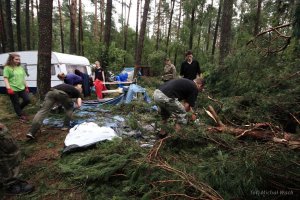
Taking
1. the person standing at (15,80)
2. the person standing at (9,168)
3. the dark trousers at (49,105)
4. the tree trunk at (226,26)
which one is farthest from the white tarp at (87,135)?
the tree trunk at (226,26)

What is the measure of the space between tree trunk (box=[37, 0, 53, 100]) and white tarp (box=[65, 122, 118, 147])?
9.10ft

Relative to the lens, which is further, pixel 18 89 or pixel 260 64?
pixel 18 89

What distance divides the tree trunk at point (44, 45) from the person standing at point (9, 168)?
12.3 feet

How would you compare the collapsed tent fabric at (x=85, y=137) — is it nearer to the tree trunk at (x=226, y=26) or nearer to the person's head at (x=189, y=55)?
the person's head at (x=189, y=55)

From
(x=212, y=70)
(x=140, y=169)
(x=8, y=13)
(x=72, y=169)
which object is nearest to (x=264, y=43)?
(x=212, y=70)

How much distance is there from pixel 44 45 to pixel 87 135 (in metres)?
3.44

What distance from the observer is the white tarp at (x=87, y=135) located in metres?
3.90

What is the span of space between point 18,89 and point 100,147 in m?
3.51

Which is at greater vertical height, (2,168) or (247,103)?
(247,103)

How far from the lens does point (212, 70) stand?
6.24m

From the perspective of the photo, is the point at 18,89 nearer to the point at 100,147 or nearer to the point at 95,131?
the point at 95,131

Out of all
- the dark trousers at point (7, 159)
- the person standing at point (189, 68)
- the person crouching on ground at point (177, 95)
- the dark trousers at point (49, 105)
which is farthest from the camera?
the person standing at point (189, 68)

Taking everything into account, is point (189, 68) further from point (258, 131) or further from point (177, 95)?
point (258, 131)

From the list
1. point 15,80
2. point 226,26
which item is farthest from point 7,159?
point 226,26
